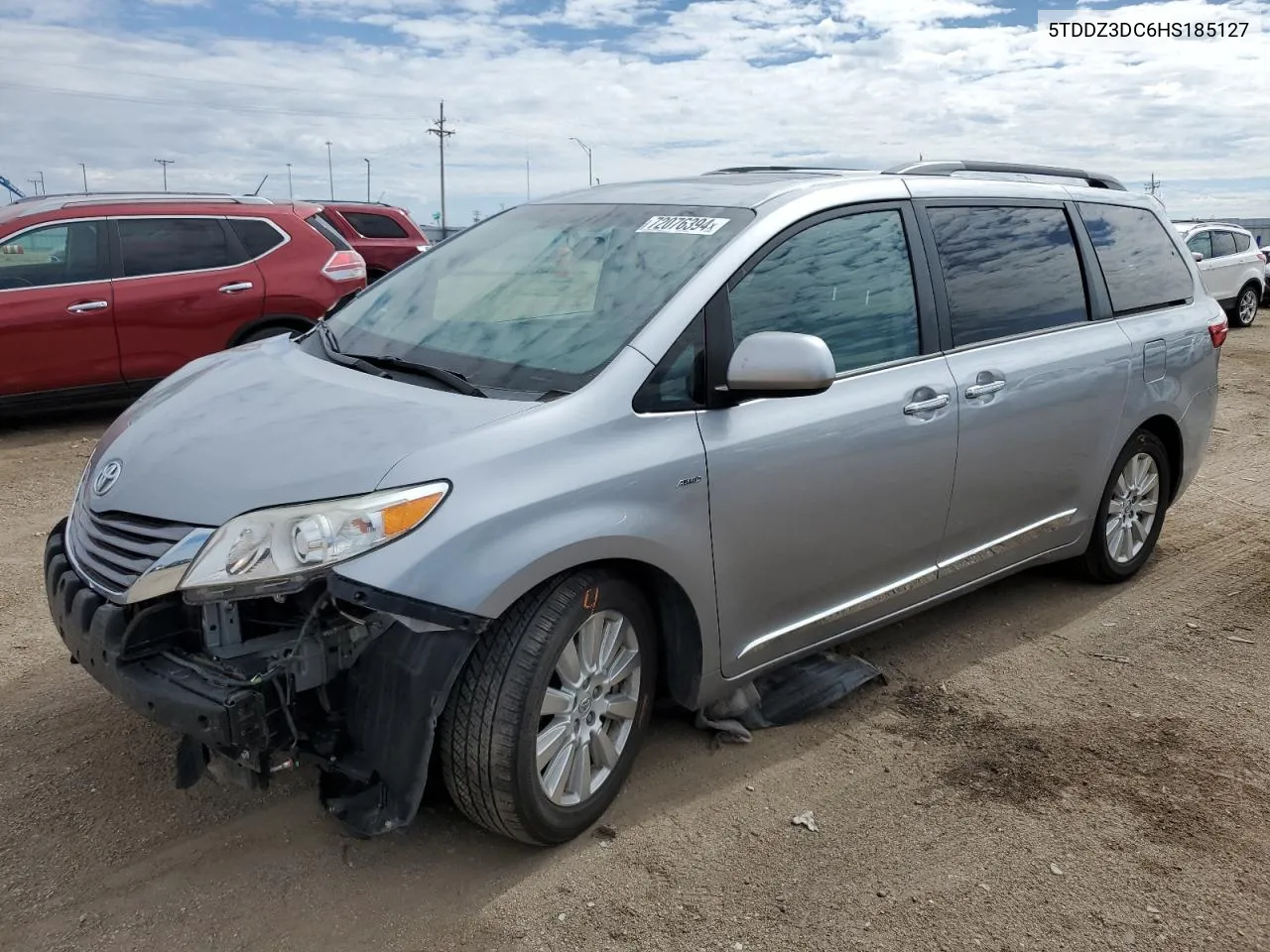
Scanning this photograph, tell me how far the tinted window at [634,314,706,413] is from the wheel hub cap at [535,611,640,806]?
0.59m

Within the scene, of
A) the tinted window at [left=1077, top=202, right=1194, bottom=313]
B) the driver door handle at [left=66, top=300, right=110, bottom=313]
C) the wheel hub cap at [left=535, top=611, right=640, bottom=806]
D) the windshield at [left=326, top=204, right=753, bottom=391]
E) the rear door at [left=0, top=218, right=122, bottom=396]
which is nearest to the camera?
the wheel hub cap at [left=535, top=611, right=640, bottom=806]

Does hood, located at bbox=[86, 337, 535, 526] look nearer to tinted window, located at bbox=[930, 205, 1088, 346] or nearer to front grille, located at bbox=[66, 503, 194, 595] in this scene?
front grille, located at bbox=[66, 503, 194, 595]

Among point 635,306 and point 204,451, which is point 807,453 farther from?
point 204,451

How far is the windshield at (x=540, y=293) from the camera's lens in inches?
128

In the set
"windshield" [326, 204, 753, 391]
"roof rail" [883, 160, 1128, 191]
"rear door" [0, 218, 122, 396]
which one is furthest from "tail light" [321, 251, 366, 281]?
"roof rail" [883, 160, 1128, 191]

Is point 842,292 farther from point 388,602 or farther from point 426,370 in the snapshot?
point 388,602

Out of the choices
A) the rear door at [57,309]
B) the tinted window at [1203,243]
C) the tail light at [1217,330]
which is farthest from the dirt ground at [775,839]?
the tinted window at [1203,243]

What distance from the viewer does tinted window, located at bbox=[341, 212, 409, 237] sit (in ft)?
53.7

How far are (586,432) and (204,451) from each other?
0.99 m

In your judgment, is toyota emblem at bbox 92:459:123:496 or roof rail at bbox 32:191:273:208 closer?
toyota emblem at bbox 92:459:123:496

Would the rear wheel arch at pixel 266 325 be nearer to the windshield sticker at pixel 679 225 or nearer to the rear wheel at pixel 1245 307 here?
the windshield sticker at pixel 679 225

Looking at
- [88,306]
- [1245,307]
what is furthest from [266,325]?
[1245,307]

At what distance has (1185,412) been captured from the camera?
525cm

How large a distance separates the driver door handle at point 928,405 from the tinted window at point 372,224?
13.7 meters
